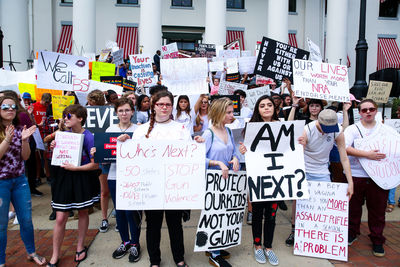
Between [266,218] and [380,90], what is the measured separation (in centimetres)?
440

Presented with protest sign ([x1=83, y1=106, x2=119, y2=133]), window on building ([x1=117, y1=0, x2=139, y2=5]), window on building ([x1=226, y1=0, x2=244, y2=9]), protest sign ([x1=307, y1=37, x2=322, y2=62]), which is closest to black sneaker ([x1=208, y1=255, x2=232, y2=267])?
protest sign ([x1=83, y1=106, x2=119, y2=133])

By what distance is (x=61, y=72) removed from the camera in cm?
573


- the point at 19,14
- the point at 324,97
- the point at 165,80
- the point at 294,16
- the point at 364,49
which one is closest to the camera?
the point at 324,97

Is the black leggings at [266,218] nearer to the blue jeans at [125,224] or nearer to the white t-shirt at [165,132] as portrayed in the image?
the white t-shirt at [165,132]

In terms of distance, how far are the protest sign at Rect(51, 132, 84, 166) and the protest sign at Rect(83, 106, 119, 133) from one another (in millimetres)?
879

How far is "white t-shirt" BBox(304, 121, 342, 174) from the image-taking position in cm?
352

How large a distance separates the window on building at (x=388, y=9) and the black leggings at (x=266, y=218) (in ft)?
79.0

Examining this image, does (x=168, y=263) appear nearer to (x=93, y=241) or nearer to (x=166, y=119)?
(x=93, y=241)

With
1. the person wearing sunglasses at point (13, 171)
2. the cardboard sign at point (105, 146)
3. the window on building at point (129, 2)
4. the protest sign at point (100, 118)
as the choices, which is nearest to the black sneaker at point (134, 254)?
the person wearing sunglasses at point (13, 171)

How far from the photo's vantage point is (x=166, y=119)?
10.2 feet

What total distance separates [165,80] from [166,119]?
2068 millimetres

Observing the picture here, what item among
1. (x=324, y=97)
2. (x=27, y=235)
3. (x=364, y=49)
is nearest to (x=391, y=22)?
(x=364, y=49)

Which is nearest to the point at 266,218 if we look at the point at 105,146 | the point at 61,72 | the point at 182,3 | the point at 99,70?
the point at 105,146

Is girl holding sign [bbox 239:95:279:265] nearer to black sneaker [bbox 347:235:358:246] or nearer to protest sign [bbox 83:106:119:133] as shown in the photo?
black sneaker [bbox 347:235:358:246]
